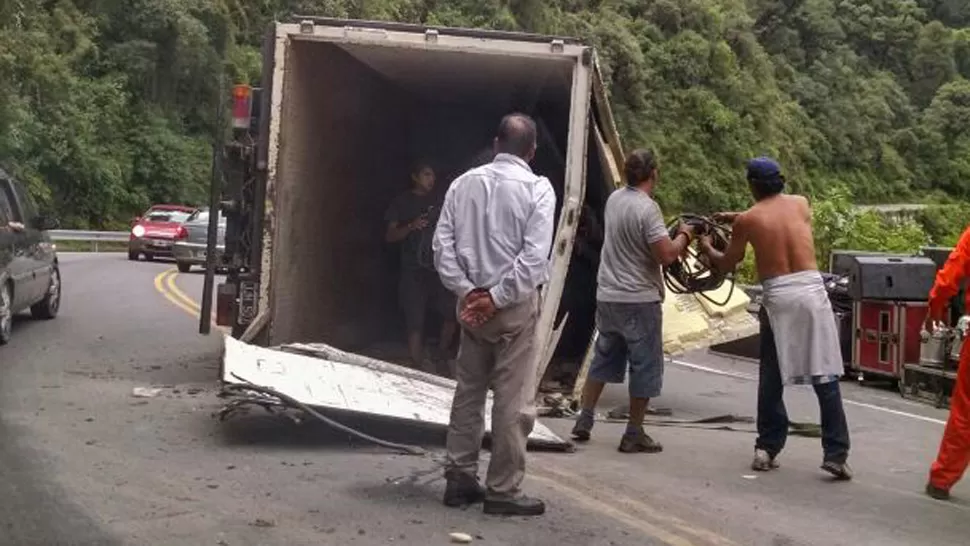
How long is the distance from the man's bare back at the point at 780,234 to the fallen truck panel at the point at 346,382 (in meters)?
1.68

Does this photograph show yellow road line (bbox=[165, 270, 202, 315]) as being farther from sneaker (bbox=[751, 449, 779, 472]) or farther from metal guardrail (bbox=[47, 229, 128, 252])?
metal guardrail (bbox=[47, 229, 128, 252])

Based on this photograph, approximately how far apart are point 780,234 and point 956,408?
1361mm

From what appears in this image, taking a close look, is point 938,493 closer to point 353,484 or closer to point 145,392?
point 353,484

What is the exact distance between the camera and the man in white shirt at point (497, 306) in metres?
6.04

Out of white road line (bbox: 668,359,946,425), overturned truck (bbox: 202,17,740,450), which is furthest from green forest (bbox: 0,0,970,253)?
overturned truck (bbox: 202,17,740,450)

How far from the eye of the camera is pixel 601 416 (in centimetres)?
955

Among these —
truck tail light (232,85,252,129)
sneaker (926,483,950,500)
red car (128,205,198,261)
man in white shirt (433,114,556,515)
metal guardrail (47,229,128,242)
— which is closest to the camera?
man in white shirt (433,114,556,515)

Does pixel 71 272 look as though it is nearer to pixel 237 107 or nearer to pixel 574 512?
pixel 237 107

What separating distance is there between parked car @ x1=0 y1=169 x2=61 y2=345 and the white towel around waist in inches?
295

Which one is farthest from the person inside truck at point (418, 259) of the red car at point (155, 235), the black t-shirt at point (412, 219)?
the red car at point (155, 235)

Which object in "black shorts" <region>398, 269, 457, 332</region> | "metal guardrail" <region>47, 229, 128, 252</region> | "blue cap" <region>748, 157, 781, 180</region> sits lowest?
"metal guardrail" <region>47, 229, 128, 252</region>

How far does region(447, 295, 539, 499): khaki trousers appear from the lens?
6.07 m

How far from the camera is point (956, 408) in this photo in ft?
22.9

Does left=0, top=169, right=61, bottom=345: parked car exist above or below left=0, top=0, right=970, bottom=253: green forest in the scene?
below
